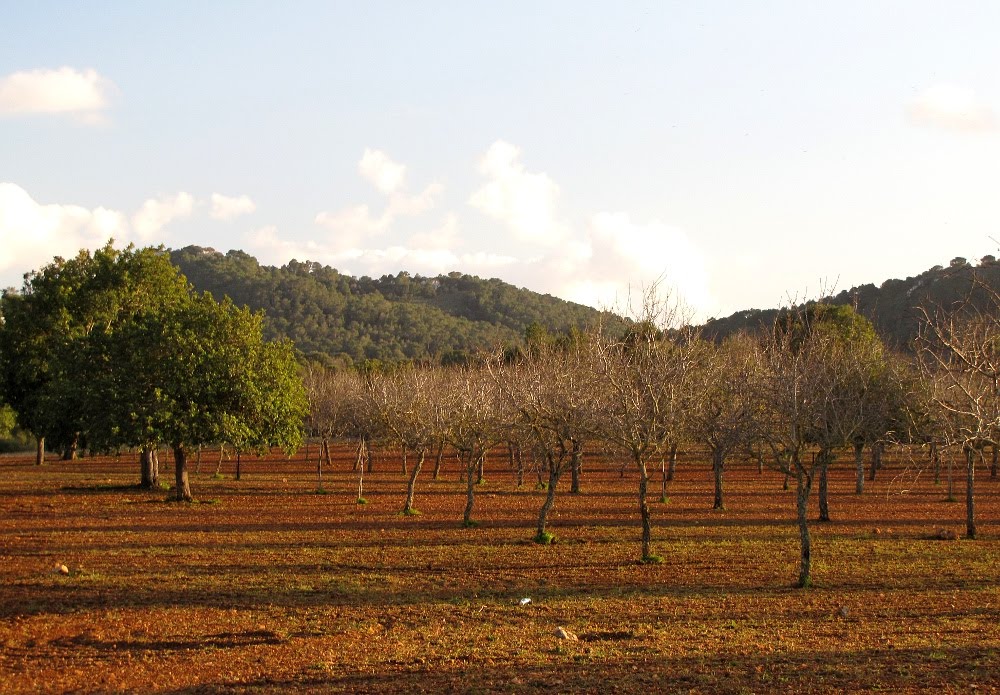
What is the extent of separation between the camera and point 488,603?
55.7 ft

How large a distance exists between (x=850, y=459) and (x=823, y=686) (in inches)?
2434

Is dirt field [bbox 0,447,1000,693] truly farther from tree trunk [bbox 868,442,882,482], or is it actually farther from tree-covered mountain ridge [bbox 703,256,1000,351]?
tree-covered mountain ridge [bbox 703,256,1000,351]

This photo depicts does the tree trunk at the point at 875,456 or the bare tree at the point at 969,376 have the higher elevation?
the bare tree at the point at 969,376

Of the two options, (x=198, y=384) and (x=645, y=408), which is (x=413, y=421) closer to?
(x=198, y=384)

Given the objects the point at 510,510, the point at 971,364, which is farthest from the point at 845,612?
the point at 510,510

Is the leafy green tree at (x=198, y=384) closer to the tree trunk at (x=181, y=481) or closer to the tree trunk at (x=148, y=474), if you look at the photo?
the tree trunk at (x=181, y=481)

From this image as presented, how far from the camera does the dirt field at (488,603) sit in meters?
12.0

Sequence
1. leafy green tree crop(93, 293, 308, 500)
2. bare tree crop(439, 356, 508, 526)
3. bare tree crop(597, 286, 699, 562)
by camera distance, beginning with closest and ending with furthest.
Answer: bare tree crop(597, 286, 699, 562), bare tree crop(439, 356, 508, 526), leafy green tree crop(93, 293, 308, 500)

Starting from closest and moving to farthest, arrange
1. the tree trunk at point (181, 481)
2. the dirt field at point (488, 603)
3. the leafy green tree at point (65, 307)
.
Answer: the dirt field at point (488, 603)
the tree trunk at point (181, 481)
the leafy green tree at point (65, 307)

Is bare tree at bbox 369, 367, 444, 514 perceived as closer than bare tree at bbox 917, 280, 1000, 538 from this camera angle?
No

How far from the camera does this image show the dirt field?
1199cm

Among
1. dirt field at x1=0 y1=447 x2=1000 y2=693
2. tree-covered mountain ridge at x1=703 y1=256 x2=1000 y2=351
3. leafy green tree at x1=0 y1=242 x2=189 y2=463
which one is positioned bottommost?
dirt field at x1=0 y1=447 x2=1000 y2=693

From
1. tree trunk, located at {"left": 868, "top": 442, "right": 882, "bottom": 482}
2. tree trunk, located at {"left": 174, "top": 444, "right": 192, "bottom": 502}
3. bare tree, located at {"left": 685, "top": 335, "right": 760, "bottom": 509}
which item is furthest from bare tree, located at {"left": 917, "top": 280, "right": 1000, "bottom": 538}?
tree trunk, located at {"left": 174, "top": 444, "right": 192, "bottom": 502}

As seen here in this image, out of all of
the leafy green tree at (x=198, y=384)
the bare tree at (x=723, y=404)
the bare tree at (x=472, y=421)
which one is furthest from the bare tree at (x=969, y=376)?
the leafy green tree at (x=198, y=384)
